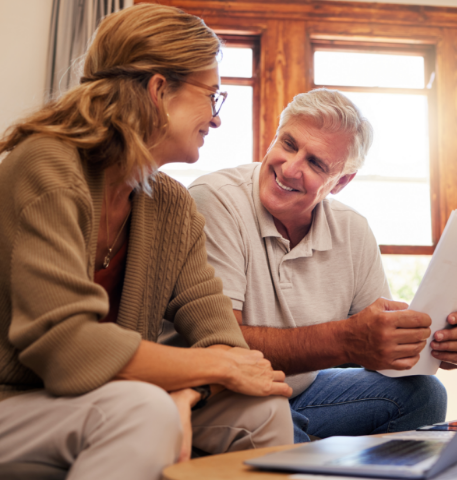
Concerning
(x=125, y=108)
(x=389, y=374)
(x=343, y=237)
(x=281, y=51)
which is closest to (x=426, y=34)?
(x=281, y=51)

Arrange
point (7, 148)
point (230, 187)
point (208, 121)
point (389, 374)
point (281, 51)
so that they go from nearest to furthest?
1. point (7, 148)
2. point (208, 121)
3. point (389, 374)
4. point (230, 187)
5. point (281, 51)

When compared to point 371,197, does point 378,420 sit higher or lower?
lower

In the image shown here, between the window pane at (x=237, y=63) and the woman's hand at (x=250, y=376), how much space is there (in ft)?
8.94

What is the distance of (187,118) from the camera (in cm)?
118

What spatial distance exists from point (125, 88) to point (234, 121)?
94.0 inches

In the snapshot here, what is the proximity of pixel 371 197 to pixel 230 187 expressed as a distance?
2003 millimetres

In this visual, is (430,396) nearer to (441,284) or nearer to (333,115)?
(441,284)

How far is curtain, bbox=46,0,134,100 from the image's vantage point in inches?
121

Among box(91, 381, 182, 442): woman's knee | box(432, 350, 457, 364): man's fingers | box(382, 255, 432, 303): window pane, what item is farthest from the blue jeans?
box(382, 255, 432, 303): window pane

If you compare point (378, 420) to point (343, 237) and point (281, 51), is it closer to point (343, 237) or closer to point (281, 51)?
point (343, 237)

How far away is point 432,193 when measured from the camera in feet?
11.0

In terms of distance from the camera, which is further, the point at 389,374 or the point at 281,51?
the point at 281,51

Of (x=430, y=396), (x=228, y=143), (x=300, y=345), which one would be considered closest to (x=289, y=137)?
(x=300, y=345)

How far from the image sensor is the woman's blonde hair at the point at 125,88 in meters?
0.98
